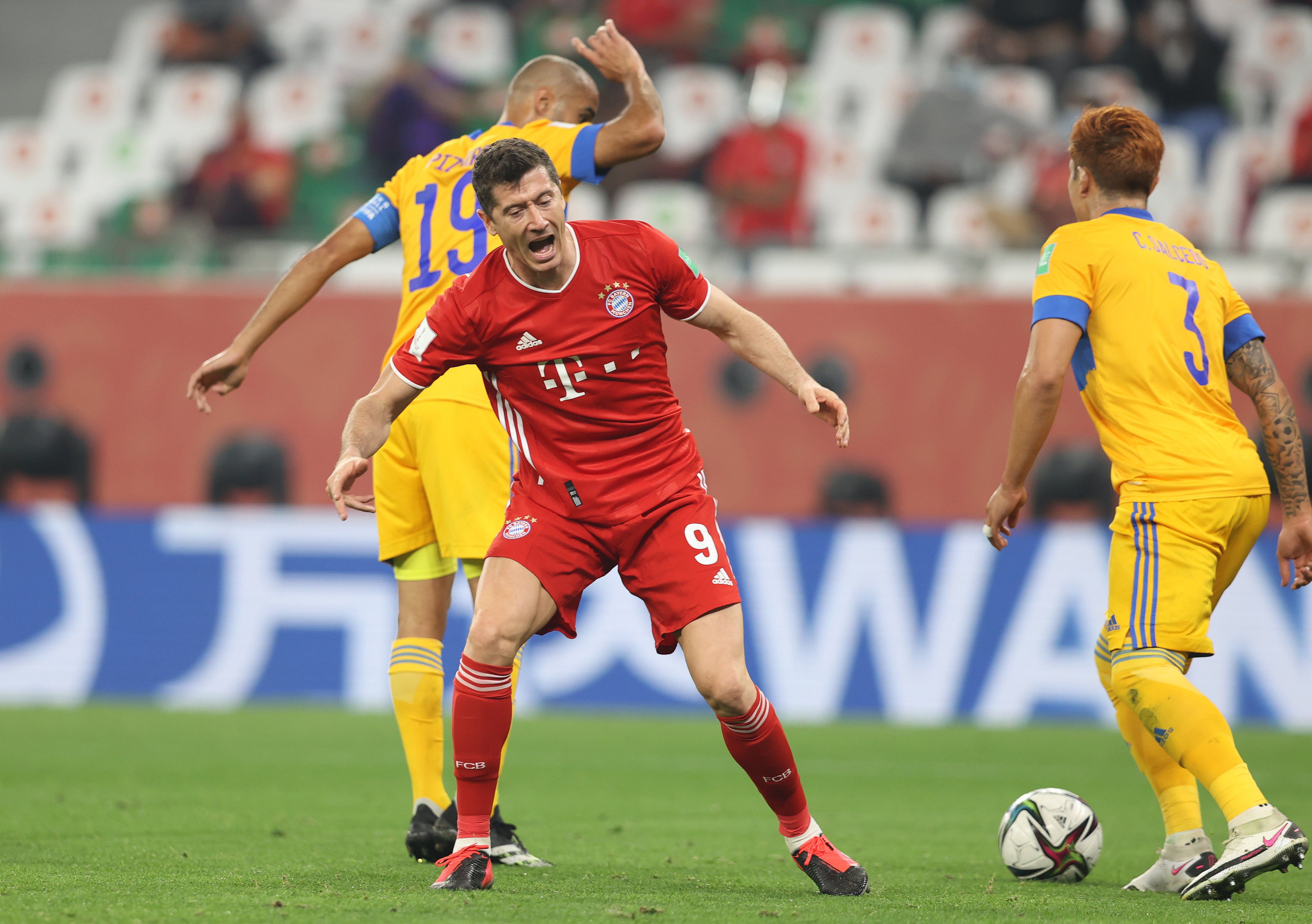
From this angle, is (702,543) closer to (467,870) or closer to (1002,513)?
(1002,513)

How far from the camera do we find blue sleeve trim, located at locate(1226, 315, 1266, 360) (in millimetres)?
4629

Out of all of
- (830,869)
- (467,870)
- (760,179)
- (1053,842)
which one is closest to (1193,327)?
(1053,842)

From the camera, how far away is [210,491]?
12.8 m

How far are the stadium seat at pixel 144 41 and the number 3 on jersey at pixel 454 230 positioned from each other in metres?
12.0

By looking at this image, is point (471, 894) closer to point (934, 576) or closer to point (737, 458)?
point (934, 576)

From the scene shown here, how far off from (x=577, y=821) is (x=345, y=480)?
2550mm

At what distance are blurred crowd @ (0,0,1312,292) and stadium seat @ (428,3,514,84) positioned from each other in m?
0.03

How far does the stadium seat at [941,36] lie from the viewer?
1485 centimetres

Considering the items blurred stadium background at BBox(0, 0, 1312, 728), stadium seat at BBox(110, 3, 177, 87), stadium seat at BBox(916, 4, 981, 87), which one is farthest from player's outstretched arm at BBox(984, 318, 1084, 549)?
stadium seat at BBox(110, 3, 177, 87)

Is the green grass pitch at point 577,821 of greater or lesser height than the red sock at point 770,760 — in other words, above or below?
below

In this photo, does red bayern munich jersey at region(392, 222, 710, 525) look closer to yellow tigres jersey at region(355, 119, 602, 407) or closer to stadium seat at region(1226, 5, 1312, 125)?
yellow tigres jersey at region(355, 119, 602, 407)

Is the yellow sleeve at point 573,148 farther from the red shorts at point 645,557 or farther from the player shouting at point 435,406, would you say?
the red shorts at point 645,557

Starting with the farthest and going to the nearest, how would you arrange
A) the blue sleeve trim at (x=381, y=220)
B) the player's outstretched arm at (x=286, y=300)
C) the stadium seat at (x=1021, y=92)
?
the stadium seat at (x=1021, y=92), the blue sleeve trim at (x=381, y=220), the player's outstretched arm at (x=286, y=300)

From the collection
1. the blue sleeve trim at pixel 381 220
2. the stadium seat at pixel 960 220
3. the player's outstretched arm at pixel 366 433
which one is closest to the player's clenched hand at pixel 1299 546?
the player's outstretched arm at pixel 366 433
